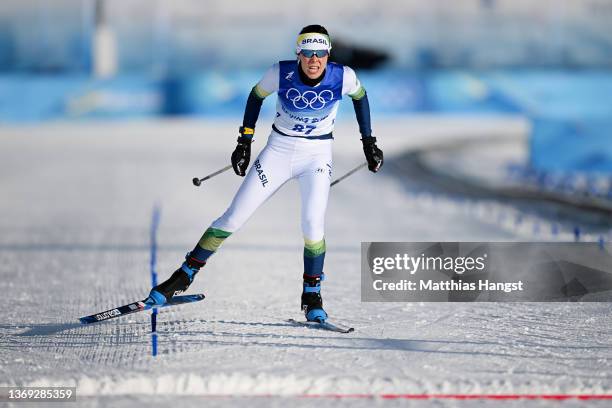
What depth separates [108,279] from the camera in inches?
268

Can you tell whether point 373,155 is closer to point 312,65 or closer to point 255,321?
point 312,65

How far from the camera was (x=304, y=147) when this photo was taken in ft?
16.8

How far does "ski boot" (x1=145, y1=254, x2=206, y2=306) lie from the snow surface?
0.44 feet

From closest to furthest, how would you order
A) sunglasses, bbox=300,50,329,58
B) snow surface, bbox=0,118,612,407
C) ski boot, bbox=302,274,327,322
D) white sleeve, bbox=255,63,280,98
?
snow surface, bbox=0,118,612,407
sunglasses, bbox=300,50,329,58
white sleeve, bbox=255,63,280,98
ski boot, bbox=302,274,327,322

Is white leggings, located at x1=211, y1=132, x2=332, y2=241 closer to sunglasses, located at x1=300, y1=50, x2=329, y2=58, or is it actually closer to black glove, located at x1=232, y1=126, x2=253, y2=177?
black glove, located at x1=232, y1=126, x2=253, y2=177

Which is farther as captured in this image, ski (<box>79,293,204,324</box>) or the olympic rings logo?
ski (<box>79,293,204,324</box>)

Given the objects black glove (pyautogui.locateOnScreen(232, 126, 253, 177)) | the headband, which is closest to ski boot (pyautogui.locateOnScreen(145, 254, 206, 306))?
black glove (pyautogui.locateOnScreen(232, 126, 253, 177))

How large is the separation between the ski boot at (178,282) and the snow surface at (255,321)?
0.44 ft

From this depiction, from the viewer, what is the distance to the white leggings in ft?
16.8

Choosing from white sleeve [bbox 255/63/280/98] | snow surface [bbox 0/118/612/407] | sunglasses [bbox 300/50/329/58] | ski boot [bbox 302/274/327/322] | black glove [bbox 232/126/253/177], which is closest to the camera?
snow surface [bbox 0/118/612/407]

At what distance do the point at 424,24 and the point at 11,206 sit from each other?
64.5 feet

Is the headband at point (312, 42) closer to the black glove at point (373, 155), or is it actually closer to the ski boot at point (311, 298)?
the black glove at point (373, 155)

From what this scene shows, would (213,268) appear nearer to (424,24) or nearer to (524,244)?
(524,244)

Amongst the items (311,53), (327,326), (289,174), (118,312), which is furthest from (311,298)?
(311,53)
